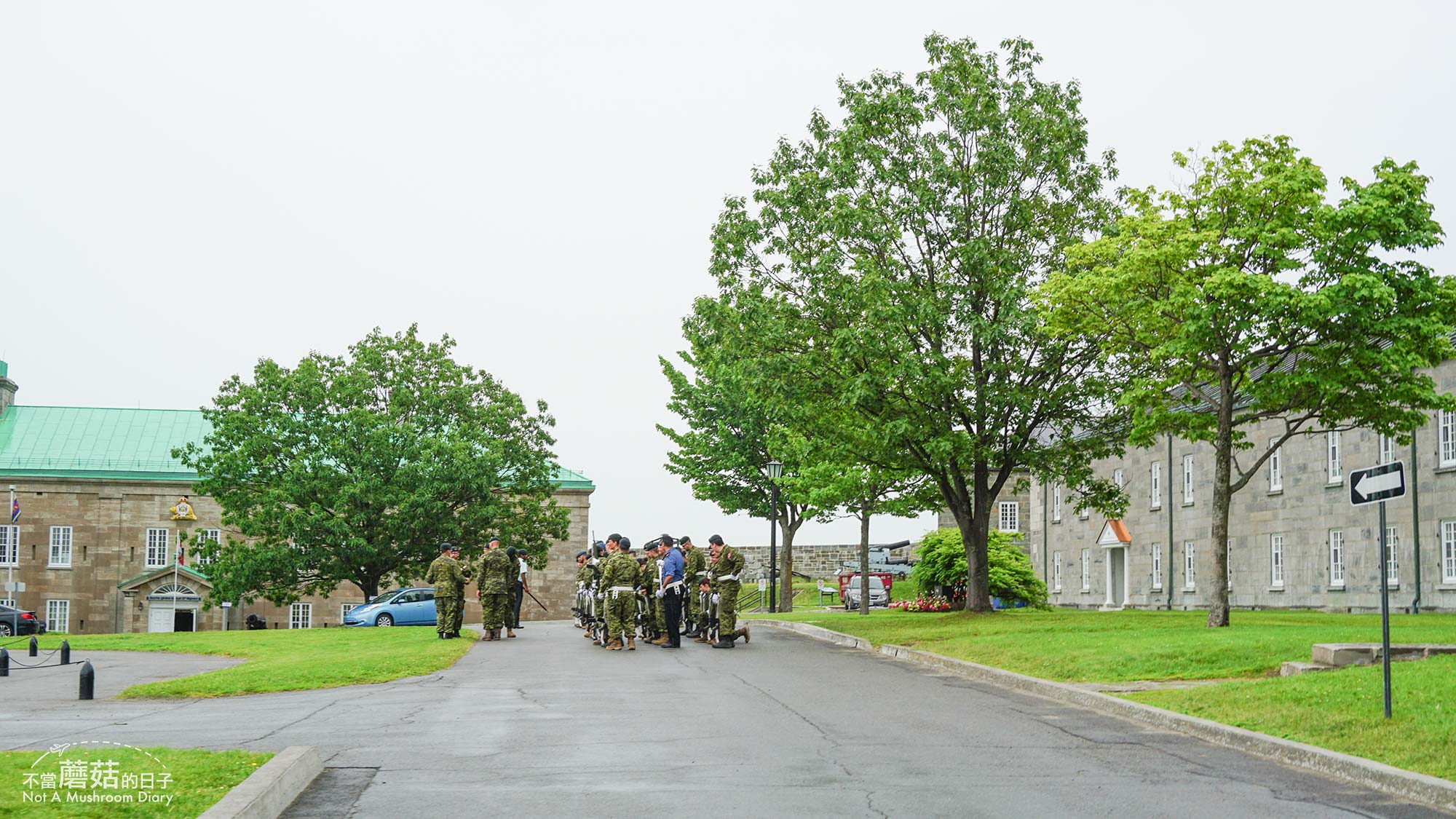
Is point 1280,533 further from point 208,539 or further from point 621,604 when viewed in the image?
point 208,539

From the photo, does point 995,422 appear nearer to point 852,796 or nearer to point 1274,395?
point 1274,395

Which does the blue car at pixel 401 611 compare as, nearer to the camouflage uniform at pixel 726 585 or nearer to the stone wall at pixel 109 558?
the camouflage uniform at pixel 726 585

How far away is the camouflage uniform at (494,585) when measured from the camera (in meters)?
26.8

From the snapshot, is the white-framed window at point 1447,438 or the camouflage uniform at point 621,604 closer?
the camouflage uniform at point 621,604

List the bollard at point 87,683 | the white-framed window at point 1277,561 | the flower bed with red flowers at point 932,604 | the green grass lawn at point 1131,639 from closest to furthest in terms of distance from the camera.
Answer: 1. the bollard at point 87,683
2. the green grass lawn at point 1131,639
3. the flower bed with red flowers at point 932,604
4. the white-framed window at point 1277,561

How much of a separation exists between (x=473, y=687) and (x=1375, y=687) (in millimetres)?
9498

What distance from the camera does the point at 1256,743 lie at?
10.5m

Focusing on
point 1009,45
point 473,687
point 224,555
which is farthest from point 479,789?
point 224,555

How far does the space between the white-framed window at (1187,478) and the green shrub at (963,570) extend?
8873 mm

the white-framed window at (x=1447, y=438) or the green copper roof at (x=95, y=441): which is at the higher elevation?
the green copper roof at (x=95, y=441)

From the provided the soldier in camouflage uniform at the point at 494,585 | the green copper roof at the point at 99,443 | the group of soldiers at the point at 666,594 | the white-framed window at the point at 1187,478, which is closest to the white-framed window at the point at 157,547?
the green copper roof at the point at 99,443

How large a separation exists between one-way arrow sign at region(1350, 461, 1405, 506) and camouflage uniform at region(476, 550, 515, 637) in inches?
722

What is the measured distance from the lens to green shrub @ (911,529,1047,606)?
3912 cm

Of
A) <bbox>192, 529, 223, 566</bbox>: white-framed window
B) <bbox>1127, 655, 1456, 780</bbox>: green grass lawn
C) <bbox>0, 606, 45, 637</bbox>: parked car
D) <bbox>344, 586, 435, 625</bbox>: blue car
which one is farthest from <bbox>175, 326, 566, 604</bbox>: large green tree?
<bbox>1127, 655, 1456, 780</bbox>: green grass lawn
